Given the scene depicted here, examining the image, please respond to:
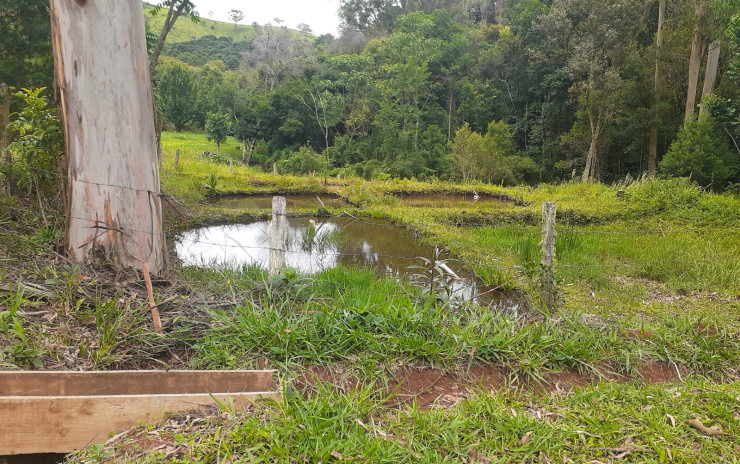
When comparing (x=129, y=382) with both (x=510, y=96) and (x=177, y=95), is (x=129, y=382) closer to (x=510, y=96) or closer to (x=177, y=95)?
(x=510, y=96)

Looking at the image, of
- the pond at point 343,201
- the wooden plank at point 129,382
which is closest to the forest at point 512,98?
the pond at point 343,201

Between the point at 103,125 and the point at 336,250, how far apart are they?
20.4ft

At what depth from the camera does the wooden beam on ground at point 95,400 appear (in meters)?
2.00

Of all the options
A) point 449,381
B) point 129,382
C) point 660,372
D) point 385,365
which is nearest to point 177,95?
point 129,382

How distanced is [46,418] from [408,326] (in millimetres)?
2044

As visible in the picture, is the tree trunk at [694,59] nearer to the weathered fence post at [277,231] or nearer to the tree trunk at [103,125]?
the weathered fence post at [277,231]

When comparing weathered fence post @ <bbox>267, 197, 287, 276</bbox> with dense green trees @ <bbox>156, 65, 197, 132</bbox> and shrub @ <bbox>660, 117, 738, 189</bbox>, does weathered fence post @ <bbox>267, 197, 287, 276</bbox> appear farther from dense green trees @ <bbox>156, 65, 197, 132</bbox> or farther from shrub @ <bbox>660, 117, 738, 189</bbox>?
dense green trees @ <bbox>156, 65, 197, 132</bbox>

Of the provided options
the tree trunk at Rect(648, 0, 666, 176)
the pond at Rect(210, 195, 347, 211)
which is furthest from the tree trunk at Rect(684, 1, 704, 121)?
the pond at Rect(210, 195, 347, 211)

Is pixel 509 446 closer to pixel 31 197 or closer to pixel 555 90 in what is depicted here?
pixel 31 197

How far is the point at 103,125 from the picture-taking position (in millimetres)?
3287

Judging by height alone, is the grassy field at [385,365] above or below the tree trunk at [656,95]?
below

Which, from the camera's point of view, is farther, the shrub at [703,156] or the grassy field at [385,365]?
the shrub at [703,156]

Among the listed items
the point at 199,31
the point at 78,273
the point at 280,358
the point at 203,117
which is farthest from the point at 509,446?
the point at 199,31

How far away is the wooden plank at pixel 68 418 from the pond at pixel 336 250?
4039 millimetres
